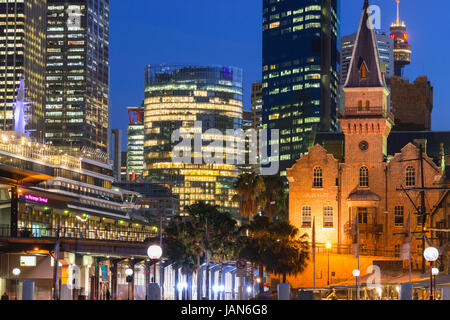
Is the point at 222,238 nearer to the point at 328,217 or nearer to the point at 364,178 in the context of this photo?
the point at 328,217

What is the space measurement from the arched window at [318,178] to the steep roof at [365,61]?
13031 mm

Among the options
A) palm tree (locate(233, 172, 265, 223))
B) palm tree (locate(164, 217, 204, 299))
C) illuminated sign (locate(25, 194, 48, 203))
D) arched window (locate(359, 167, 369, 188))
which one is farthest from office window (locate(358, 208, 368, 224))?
illuminated sign (locate(25, 194, 48, 203))

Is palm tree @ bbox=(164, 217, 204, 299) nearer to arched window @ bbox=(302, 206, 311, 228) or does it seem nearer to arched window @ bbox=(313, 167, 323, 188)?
arched window @ bbox=(302, 206, 311, 228)

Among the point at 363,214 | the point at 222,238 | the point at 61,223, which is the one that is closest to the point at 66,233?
the point at 61,223

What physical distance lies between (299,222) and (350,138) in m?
14.4

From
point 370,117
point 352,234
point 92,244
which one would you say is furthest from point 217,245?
point 370,117

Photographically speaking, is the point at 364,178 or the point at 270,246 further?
the point at 364,178

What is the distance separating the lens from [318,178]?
128m

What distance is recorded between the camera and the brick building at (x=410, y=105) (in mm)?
147875

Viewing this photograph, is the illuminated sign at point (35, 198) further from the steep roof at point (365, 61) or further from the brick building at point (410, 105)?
the brick building at point (410, 105)

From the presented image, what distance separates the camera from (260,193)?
12469 cm

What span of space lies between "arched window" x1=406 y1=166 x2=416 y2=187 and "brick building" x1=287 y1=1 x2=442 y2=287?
0.14 m

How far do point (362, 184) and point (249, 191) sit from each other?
1714 cm
